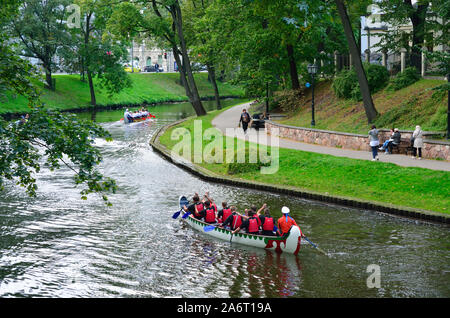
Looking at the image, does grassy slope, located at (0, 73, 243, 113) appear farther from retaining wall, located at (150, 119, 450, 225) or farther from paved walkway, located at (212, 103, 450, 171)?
retaining wall, located at (150, 119, 450, 225)

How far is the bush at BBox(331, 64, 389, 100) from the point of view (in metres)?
37.7

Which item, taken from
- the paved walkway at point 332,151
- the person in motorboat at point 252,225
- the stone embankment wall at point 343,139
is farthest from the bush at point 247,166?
the person in motorboat at point 252,225

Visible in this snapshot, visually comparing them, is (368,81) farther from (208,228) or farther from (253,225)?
(253,225)

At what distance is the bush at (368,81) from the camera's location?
3769 centimetres

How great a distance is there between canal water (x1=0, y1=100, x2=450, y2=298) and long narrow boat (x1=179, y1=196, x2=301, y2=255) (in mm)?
222

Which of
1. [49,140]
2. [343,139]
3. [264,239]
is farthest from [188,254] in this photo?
[343,139]

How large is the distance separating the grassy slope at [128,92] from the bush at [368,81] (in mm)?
37236

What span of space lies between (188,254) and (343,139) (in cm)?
1553

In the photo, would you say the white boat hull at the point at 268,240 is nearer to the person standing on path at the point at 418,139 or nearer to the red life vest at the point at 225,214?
the red life vest at the point at 225,214

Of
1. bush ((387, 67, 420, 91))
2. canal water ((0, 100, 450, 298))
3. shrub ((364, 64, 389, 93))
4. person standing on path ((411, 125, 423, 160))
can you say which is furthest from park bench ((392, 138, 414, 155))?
shrub ((364, 64, 389, 93))

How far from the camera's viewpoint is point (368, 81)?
37.8 meters

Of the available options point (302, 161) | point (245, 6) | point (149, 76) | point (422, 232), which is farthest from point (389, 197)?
point (149, 76)
